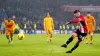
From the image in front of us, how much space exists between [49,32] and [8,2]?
105 feet

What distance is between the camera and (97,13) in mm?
55281

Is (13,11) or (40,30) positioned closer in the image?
(40,30)

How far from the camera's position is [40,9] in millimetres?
56281

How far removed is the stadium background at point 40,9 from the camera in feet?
175

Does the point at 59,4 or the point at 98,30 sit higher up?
the point at 59,4

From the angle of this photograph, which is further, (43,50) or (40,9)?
(40,9)

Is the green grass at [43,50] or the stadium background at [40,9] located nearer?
the green grass at [43,50]

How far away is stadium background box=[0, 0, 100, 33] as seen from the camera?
53406mm

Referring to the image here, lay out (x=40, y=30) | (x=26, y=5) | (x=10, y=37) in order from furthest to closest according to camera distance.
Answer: (x=26, y=5) < (x=40, y=30) < (x=10, y=37)

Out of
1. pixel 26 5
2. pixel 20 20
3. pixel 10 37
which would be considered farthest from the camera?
pixel 26 5

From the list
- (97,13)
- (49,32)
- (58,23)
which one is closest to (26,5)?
(58,23)

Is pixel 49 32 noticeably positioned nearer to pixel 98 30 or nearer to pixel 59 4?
pixel 98 30

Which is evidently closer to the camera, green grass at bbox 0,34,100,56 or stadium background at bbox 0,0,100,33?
green grass at bbox 0,34,100,56

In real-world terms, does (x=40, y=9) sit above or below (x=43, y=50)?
below
